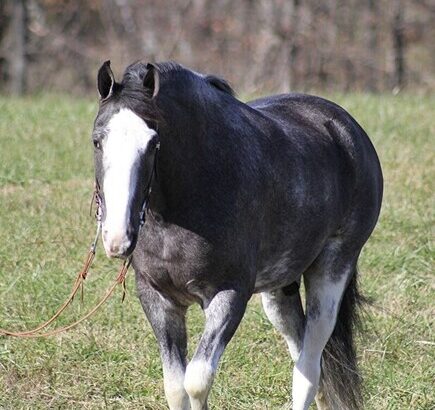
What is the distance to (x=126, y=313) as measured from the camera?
6621mm

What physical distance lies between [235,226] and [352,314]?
4.84 ft

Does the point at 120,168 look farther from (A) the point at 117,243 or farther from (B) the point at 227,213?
(B) the point at 227,213

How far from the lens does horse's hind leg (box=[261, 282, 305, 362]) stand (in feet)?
18.4

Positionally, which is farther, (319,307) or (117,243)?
(319,307)

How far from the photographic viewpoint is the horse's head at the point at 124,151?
3.93 m

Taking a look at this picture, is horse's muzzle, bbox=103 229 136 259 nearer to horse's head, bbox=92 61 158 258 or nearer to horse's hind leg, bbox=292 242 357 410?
horse's head, bbox=92 61 158 258

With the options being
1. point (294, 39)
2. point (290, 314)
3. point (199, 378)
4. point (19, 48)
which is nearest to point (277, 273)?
→ point (290, 314)

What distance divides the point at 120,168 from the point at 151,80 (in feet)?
1.38

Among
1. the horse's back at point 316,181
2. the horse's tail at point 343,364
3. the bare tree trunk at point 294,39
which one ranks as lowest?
the horse's tail at point 343,364

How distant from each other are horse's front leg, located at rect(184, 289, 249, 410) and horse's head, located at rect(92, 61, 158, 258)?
610mm

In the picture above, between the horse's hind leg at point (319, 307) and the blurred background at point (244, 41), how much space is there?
13.7 m

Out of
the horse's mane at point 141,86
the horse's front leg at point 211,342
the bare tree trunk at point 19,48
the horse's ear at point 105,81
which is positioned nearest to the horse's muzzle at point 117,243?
the horse's mane at point 141,86

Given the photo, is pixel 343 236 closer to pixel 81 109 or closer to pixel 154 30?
pixel 81 109

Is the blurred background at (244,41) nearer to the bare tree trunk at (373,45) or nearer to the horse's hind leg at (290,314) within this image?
the bare tree trunk at (373,45)
